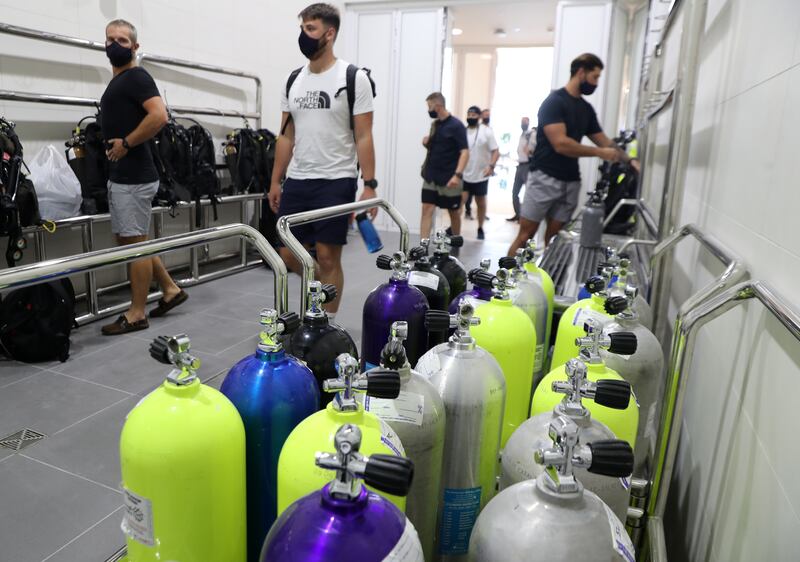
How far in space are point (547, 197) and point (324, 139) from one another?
1.51 meters

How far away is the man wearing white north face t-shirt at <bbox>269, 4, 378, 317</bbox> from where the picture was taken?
263cm

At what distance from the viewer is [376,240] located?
2.05m

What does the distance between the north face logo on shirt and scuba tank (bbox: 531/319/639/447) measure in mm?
1938

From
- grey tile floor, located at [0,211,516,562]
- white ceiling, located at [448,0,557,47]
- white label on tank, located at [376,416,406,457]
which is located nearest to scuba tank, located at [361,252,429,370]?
grey tile floor, located at [0,211,516,562]

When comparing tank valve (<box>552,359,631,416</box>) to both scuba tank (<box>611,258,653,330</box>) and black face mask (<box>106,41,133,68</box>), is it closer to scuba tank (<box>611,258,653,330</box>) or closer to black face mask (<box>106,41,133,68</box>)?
scuba tank (<box>611,258,653,330</box>)

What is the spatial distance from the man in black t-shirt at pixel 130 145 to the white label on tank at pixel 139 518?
2649 mm

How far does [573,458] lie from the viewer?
2.20ft

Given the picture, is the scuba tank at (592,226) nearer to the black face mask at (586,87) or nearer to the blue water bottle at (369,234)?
the black face mask at (586,87)

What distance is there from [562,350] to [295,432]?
2.77 feet

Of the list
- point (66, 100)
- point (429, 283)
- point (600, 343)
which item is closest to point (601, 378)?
point (600, 343)

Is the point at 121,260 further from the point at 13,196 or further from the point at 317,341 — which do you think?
the point at 13,196

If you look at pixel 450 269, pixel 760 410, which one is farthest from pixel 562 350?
pixel 450 269

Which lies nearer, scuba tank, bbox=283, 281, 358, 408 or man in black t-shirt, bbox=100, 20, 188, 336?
scuba tank, bbox=283, 281, 358, 408

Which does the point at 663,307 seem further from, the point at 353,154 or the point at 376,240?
the point at 353,154
